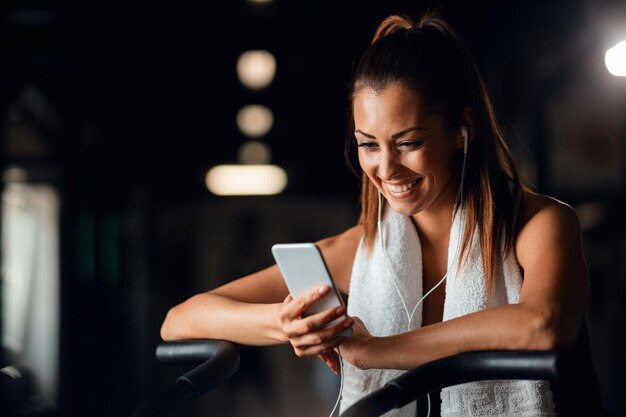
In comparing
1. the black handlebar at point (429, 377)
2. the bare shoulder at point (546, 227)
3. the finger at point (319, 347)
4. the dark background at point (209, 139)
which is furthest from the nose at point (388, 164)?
the dark background at point (209, 139)

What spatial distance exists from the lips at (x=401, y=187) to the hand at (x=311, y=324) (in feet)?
1.11

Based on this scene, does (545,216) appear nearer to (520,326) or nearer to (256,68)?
(520,326)

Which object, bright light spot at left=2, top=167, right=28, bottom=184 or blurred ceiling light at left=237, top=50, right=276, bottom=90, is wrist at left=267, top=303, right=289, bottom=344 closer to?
bright light spot at left=2, top=167, right=28, bottom=184

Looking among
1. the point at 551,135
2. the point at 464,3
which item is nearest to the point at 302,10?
the point at 464,3

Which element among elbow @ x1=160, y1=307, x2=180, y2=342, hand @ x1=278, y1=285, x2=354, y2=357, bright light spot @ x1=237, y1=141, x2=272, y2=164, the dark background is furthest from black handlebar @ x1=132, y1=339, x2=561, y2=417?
bright light spot @ x1=237, y1=141, x2=272, y2=164

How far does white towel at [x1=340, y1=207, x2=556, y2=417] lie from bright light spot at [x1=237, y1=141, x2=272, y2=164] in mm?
5630

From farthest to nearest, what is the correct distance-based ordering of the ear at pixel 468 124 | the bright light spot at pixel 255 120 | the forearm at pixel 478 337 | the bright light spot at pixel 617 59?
the bright light spot at pixel 255 120 → the bright light spot at pixel 617 59 → the ear at pixel 468 124 → the forearm at pixel 478 337

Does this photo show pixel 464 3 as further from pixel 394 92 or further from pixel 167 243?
pixel 167 243

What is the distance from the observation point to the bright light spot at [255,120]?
22.3 feet

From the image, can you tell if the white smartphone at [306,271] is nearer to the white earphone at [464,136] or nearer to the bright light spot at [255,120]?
the white earphone at [464,136]

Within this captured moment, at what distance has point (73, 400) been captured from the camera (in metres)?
5.05

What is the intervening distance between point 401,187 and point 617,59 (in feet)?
1.99

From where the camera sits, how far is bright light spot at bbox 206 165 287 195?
717 centimetres

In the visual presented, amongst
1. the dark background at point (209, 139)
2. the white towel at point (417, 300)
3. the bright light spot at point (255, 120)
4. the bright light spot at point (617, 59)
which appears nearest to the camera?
the white towel at point (417, 300)
